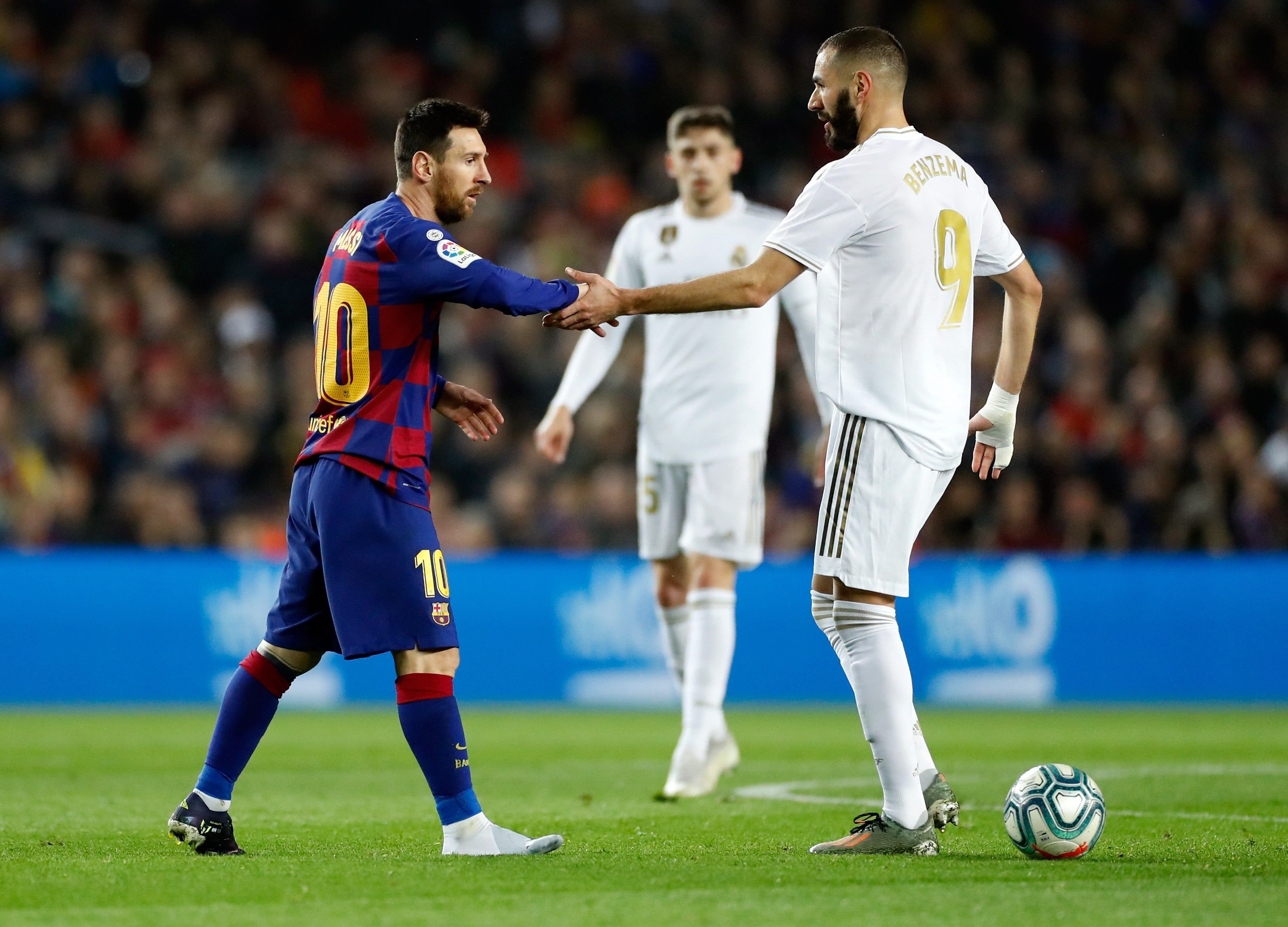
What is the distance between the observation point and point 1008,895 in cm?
423

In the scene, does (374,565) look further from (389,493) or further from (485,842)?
(485,842)

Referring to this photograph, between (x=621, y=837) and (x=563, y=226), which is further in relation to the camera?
(x=563, y=226)

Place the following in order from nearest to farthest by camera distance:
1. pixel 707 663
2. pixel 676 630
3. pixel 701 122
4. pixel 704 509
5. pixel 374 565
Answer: pixel 374 565, pixel 707 663, pixel 704 509, pixel 701 122, pixel 676 630

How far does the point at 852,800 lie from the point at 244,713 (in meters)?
2.63

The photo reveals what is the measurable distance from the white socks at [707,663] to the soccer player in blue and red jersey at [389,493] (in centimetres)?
206

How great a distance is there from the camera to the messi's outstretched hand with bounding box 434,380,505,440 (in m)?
5.49

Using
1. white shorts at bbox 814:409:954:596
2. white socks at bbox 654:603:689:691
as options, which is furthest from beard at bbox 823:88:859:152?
white socks at bbox 654:603:689:691

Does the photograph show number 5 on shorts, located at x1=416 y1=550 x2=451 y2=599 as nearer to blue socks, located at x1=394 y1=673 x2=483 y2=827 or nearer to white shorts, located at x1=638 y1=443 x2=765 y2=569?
blue socks, located at x1=394 y1=673 x2=483 y2=827

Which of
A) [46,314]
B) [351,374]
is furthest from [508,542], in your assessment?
[351,374]

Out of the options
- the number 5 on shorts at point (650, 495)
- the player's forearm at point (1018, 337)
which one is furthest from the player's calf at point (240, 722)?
the number 5 on shorts at point (650, 495)

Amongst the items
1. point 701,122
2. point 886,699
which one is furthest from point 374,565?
point 701,122

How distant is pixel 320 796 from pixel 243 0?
12.9 m

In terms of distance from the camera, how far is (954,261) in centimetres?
527

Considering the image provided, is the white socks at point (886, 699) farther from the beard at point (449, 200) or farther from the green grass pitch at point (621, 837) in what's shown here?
the beard at point (449, 200)
